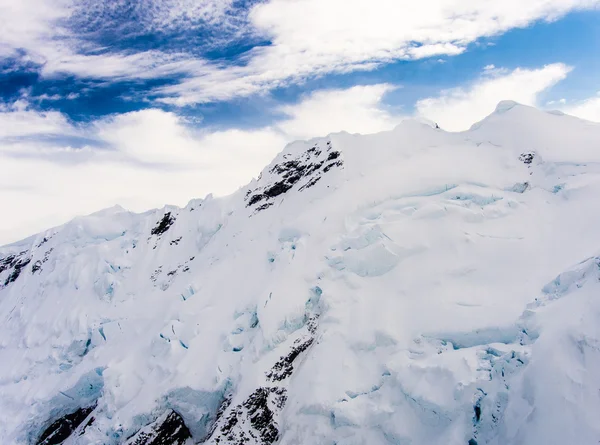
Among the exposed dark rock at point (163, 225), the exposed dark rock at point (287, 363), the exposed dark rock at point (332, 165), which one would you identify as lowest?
the exposed dark rock at point (163, 225)

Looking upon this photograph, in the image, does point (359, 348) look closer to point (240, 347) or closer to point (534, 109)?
point (240, 347)

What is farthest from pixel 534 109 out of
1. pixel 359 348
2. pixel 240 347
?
pixel 240 347

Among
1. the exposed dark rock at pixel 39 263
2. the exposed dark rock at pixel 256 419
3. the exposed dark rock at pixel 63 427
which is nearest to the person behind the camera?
the exposed dark rock at pixel 256 419

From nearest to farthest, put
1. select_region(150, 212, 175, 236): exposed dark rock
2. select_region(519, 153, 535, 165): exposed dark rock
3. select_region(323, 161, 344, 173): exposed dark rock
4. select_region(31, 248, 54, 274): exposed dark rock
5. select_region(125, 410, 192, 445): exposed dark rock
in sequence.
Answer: select_region(125, 410, 192, 445): exposed dark rock
select_region(519, 153, 535, 165): exposed dark rock
select_region(323, 161, 344, 173): exposed dark rock
select_region(150, 212, 175, 236): exposed dark rock
select_region(31, 248, 54, 274): exposed dark rock

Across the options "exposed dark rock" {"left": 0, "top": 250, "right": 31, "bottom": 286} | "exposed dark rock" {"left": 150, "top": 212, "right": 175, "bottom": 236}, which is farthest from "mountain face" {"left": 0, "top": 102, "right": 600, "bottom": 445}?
"exposed dark rock" {"left": 0, "top": 250, "right": 31, "bottom": 286}

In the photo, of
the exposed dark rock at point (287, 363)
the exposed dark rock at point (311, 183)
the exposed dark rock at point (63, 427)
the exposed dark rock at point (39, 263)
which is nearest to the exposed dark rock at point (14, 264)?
the exposed dark rock at point (39, 263)

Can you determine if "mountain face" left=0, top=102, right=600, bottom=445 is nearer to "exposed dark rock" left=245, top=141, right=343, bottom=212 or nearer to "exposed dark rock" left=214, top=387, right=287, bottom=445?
"exposed dark rock" left=214, top=387, right=287, bottom=445

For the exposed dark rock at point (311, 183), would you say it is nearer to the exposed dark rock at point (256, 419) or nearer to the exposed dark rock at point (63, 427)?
the exposed dark rock at point (256, 419)
